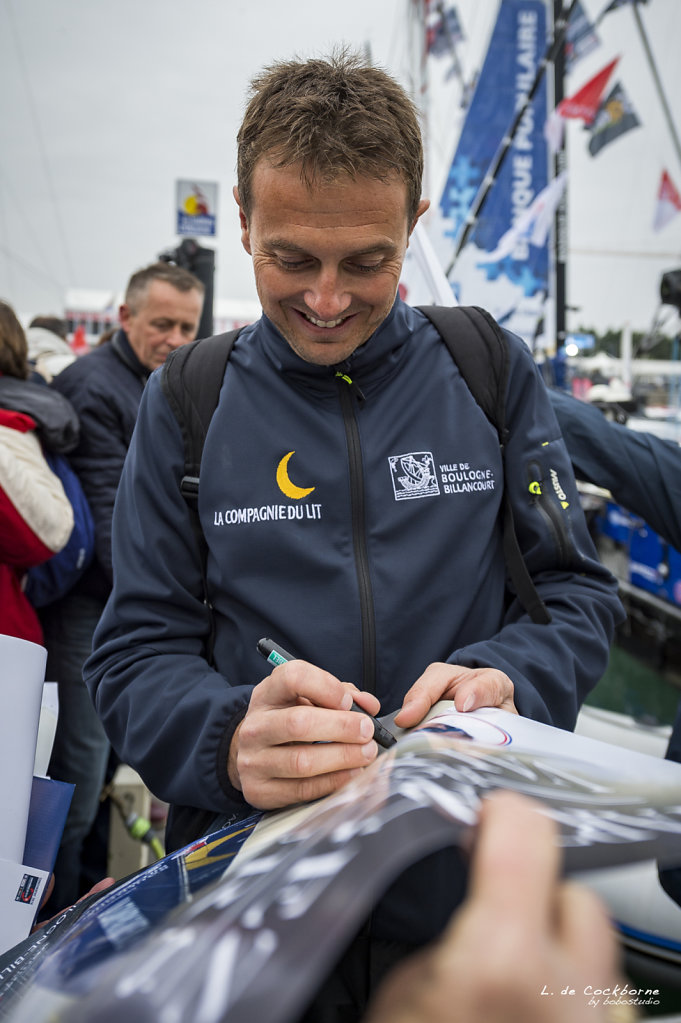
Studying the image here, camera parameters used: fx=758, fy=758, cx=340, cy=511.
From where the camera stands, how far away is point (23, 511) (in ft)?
7.66

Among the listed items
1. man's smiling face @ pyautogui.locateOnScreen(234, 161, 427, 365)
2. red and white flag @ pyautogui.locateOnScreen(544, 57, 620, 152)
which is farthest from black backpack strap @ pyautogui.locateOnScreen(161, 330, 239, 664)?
red and white flag @ pyautogui.locateOnScreen(544, 57, 620, 152)

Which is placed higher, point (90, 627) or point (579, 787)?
point (579, 787)

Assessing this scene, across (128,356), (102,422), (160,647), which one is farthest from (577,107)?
(160,647)

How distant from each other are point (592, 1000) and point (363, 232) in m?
0.94

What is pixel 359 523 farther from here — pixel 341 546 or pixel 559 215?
pixel 559 215

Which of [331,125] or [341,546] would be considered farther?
[341,546]

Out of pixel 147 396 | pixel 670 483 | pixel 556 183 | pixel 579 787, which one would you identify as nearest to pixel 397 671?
pixel 579 787

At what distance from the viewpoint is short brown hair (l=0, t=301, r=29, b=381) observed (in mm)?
Answer: 2654

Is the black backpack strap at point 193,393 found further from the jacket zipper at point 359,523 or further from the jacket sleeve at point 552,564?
the jacket sleeve at point 552,564

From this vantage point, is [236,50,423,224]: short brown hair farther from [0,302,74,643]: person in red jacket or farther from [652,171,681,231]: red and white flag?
[652,171,681,231]: red and white flag

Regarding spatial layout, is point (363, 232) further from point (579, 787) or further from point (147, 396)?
point (579, 787)

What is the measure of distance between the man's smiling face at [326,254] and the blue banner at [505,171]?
632 cm

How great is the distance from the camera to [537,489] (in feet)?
4.21

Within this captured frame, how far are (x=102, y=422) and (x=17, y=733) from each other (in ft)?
6.77
